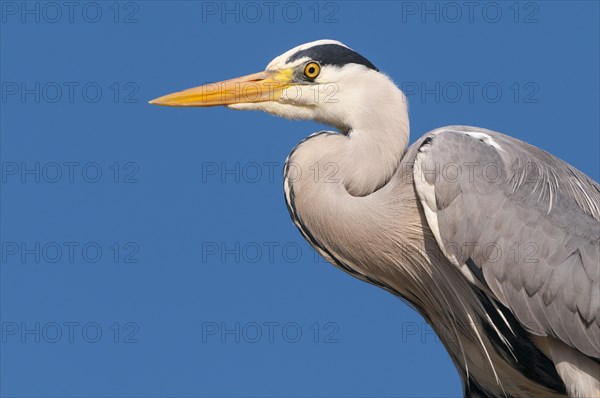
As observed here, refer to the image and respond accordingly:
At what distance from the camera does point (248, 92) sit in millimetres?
6113

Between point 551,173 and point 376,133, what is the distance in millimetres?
762

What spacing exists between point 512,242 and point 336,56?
114 cm

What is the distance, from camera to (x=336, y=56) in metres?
5.94

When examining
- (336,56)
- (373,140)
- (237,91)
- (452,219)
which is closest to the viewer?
(452,219)

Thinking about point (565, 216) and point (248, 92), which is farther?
point (248, 92)

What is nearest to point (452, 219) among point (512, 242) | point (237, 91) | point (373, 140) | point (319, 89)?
point (512, 242)

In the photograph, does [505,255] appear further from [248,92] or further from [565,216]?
[248,92]

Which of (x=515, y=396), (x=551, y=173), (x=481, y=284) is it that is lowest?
(x=515, y=396)

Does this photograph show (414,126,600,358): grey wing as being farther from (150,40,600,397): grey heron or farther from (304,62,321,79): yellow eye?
(304,62,321,79): yellow eye

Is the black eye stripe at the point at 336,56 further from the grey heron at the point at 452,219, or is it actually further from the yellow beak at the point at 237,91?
the yellow beak at the point at 237,91

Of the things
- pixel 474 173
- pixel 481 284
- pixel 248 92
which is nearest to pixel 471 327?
pixel 481 284

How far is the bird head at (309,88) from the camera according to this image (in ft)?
19.3

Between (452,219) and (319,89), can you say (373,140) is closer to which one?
(319,89)

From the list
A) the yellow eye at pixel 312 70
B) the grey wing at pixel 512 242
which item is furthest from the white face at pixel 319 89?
the grey wing at pixel 512 242
